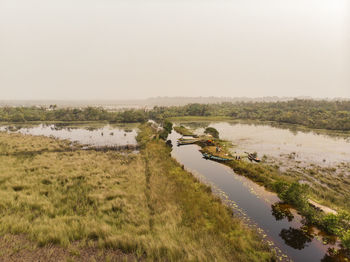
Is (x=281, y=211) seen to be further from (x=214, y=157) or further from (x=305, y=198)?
(x=214, y=157)

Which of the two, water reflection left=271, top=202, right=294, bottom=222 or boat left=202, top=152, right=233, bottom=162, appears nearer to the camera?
water reflection left=271, top=202, right=294, bottom=222

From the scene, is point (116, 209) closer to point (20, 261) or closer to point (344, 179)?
point (20, 261)

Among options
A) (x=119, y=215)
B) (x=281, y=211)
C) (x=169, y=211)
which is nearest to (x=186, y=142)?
(x=281, y=211)

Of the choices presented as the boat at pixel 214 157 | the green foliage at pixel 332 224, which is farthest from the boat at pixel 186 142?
the green foliage at pixel 332 224

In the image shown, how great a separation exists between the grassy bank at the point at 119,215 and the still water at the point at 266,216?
7.44 feet

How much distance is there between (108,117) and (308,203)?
107388 millimetres

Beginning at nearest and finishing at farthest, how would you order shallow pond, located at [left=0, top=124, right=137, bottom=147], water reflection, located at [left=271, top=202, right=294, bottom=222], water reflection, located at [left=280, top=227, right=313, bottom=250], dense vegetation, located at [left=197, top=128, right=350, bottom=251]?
water reflection, located at [left=280, top=227, right=313, bottom=250], dense vegetation, located at [left=197, top=128, right=350, bottom=251], water reflection, located at [left=271, top=202, right=294, bottom=222], shallow pond, located at [left=0, top=124, right=137, bottom=147]

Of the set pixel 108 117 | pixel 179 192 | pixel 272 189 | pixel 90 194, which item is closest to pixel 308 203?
pixel 272 189

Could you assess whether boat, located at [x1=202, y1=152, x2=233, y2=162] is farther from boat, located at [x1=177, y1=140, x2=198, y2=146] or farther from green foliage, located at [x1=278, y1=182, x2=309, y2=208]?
green foliage, located at [x1=278, y1=182, x2=309, y2=208]

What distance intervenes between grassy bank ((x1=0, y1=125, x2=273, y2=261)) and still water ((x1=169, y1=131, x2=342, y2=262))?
7.44 ft

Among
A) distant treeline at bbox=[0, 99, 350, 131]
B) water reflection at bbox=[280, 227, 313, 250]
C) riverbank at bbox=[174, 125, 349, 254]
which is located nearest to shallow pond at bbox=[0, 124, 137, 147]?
distant treeline at bbox=[0, 99, 350, 131]

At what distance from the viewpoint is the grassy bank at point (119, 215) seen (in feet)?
33.3

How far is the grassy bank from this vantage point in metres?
10.2

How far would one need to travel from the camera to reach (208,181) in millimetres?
24953
